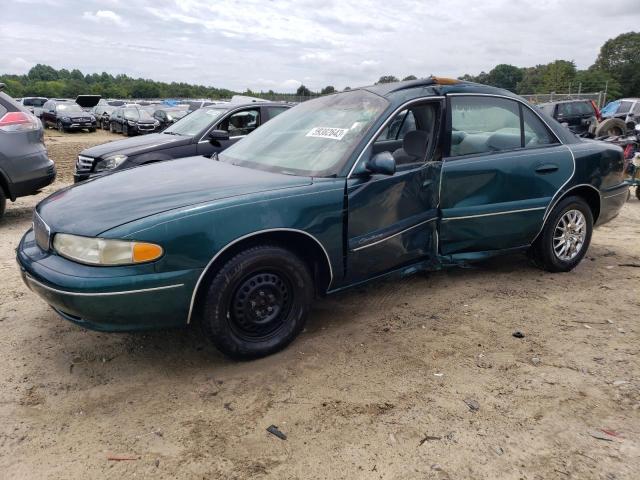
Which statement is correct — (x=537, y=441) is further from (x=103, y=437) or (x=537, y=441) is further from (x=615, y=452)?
(x=103, y=437)

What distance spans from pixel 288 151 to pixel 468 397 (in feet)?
6.77

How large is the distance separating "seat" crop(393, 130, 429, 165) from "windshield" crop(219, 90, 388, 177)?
407 mm

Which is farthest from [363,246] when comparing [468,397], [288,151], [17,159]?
[17,159]

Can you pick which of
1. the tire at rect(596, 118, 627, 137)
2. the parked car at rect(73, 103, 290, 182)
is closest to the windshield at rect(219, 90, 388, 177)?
the parked car at rect(73, 103, 290, 182)

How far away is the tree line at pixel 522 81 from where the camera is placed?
131 feet

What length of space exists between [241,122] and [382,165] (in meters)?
4.55

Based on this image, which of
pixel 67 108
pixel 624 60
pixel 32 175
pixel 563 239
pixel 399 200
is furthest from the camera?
pixel 624 60

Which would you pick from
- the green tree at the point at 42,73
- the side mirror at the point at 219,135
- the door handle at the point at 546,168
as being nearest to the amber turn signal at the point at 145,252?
the door handle at the point at 546,168

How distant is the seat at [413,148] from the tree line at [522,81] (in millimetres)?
20712

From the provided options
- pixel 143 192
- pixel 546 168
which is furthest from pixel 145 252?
pixel 546 168

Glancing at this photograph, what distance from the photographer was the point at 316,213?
3135mm

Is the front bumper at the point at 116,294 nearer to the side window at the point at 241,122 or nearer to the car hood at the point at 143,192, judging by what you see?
the car hood at the point at 143,192

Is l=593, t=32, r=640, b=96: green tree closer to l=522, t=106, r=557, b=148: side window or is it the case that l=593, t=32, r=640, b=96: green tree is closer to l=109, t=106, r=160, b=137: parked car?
l=109, t=106, r=160, b=137: parked car

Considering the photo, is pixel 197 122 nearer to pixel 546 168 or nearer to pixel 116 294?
pixel 546 168
